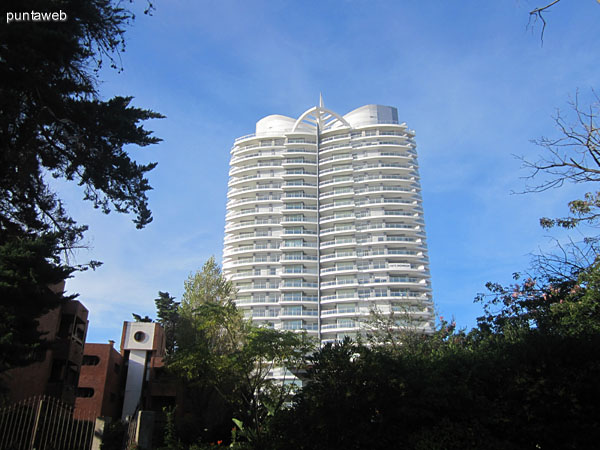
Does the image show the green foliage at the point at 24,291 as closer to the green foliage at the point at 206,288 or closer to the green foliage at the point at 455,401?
the green foliage at the point at 455,401

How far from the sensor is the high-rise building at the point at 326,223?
2522 inches

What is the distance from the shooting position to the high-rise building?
64.1m

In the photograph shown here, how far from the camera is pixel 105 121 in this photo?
1270 cm

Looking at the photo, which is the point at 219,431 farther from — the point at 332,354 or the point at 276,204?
the point at 276,204

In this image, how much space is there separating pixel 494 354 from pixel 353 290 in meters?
53.6

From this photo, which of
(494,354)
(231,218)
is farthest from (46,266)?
(231,218)

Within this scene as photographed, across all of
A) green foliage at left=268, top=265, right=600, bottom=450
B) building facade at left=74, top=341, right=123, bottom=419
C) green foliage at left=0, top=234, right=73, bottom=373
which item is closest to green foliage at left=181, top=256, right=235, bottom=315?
building facade at left=74, top=341, right=123, bottom=419

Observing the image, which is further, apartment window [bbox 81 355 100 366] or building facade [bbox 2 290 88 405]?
apartment window [bbox 81 355 100 366]

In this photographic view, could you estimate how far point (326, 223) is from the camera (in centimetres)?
6950

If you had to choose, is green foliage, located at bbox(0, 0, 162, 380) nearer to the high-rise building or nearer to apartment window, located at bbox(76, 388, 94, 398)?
apartment window, located at bbox(76, 388, 94, 398)

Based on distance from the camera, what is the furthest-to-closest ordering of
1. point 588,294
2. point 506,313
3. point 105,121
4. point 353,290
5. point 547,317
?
point 353,290 → point 506,313 → point 547,317 → point 588,294 → point 105,121

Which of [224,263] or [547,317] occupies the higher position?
[224,263]

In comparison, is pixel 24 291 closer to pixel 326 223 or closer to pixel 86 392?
pixel 86 392

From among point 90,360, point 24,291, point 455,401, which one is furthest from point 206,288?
point 455,401
